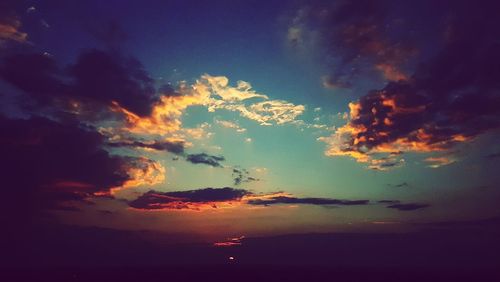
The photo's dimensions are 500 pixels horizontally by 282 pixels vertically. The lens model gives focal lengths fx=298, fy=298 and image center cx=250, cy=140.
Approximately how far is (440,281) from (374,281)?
29.5 m

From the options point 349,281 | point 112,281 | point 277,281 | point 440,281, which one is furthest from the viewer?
point 440,281

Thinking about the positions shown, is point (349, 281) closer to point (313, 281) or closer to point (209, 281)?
point (313, 281)

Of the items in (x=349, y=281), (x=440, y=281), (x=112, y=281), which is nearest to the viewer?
(x=112, y=281)

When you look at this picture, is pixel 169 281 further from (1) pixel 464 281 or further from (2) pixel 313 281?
(1) pixel 464 281

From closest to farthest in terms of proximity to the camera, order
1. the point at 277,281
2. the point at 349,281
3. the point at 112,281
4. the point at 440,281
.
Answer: the point at 112,281, the point at 277,281, the point at 349,281, the point at 440,281

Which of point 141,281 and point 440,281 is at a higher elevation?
point 141,281

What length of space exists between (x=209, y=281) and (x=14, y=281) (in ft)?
201

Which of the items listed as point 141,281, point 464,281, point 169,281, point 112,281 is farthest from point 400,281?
point 112,281

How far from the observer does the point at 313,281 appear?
9981 cm

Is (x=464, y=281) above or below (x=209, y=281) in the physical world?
below

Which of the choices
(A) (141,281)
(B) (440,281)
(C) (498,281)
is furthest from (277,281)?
(C) (498,281)

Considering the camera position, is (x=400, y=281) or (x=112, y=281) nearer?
(x=112, y=281)

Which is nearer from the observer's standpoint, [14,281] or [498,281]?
[14,281]

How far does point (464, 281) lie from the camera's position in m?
118
